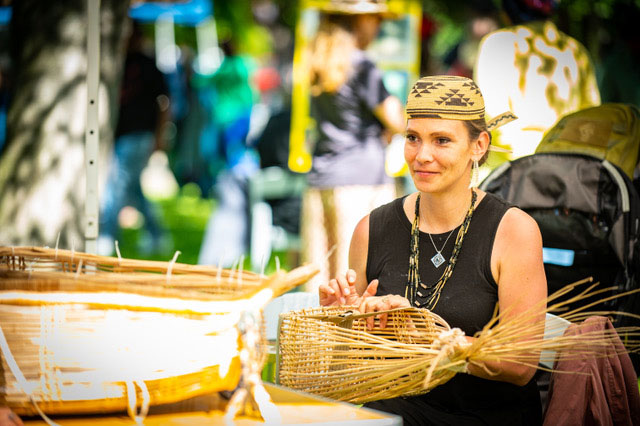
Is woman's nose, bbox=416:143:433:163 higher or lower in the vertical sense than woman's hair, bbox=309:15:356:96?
lower

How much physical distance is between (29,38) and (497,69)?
286cm

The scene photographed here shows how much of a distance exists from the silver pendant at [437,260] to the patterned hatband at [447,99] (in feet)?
1.33

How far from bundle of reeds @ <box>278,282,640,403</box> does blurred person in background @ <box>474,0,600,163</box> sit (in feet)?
6.80

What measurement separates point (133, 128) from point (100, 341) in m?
7.71

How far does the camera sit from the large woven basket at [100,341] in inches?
Answer: 59.7

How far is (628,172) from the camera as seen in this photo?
3.78m

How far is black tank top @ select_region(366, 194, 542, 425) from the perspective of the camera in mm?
2359

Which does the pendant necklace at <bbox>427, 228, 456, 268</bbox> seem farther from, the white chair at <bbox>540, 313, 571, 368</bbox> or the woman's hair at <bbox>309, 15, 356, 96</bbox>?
the woman's hair at <bbox>309, 15, 356, 96</bbox>

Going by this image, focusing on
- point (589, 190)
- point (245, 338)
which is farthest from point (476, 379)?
point (589, 190)

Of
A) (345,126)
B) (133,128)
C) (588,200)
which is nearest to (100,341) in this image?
(588,200)

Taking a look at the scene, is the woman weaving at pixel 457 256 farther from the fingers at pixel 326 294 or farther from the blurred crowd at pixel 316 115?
the blurred crowd at pixel 316 115

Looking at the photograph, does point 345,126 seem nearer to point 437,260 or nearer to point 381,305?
point 437,260

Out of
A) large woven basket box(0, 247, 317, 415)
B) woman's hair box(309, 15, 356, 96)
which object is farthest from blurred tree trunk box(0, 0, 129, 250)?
large woven basket box(0, 247, 317, 415)

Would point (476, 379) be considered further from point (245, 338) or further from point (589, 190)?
point (589, 190)
